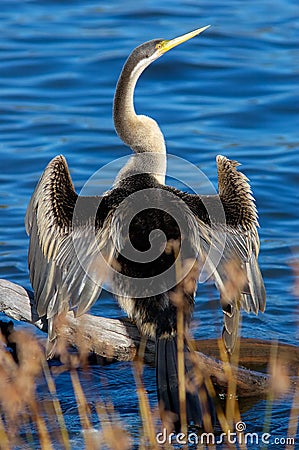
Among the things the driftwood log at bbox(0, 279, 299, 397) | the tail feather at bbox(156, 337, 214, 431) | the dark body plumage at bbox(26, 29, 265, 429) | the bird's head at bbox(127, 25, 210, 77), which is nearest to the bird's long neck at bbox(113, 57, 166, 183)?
the bird's head at bbox(127, 25, 210, 77)

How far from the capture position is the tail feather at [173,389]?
4430 millimetres

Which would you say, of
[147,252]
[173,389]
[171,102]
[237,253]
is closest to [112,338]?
[147,252]

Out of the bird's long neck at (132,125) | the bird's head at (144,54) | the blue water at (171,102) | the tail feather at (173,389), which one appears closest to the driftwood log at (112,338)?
the tail feather at (173,389)

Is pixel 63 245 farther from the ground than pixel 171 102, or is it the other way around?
pixel 171 102

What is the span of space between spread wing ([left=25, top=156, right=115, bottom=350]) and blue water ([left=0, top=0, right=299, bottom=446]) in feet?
2.94

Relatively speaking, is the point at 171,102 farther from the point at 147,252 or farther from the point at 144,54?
the point at 147,252

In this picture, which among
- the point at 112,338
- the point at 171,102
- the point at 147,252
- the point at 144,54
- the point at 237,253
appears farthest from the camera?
the point at 171,102

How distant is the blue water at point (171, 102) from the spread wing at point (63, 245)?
2.94 feet

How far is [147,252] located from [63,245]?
662mm

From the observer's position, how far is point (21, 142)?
1098cm

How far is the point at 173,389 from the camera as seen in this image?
4562 millimetres

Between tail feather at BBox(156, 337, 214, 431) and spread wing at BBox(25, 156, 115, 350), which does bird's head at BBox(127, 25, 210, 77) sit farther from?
tail feather at BBox(156, 337, 214, 431)

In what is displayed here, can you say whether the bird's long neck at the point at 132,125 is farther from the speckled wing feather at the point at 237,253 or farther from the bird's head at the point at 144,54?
the speckled wing feather at the point at 237,253

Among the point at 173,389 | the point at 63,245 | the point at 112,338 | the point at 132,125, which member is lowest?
the point at 173,389
